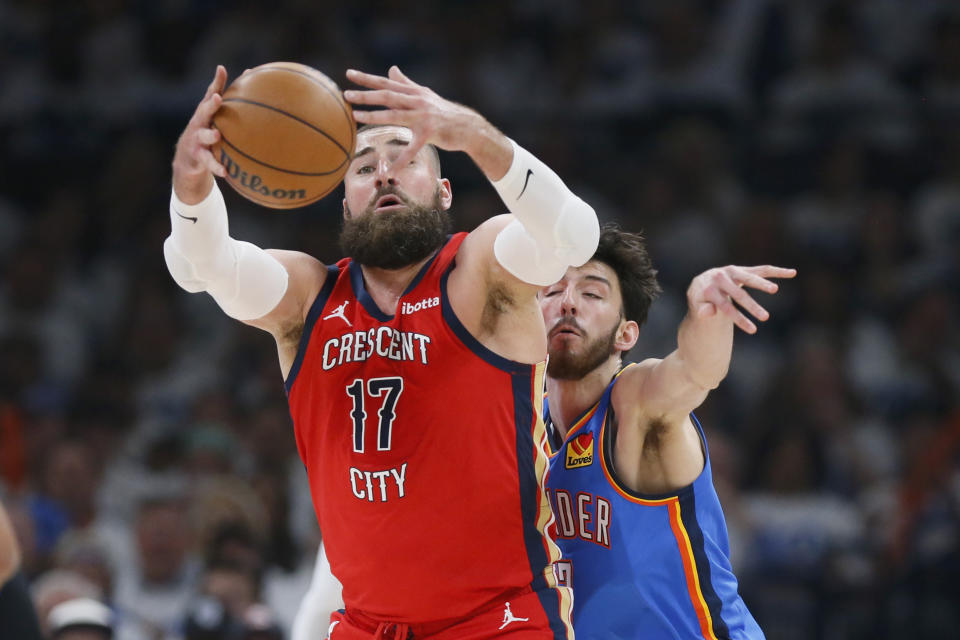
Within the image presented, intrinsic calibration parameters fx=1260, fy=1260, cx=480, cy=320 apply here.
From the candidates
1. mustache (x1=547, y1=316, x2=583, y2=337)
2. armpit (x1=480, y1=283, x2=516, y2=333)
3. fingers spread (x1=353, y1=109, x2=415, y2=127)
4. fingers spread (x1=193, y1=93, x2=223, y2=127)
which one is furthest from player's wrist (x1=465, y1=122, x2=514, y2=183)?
mustache (x1=547, y1=316, x2=583, y2=337)

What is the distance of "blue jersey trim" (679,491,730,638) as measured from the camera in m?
4.50

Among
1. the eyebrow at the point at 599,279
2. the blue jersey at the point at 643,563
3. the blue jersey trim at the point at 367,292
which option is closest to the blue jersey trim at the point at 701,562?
the blue jersey at the point at 643,563

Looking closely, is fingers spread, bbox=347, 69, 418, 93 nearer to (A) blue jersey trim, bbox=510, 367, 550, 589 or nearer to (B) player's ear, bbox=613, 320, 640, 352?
(A) blue jersey trim, bbox=510, 367, 550, 589

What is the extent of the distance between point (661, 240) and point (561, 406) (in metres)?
4.87

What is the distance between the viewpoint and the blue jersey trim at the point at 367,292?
4.17 meters

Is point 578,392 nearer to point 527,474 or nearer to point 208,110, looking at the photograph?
point 527,474

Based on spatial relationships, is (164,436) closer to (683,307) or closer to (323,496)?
(683,307)

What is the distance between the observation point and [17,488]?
28.4 ft

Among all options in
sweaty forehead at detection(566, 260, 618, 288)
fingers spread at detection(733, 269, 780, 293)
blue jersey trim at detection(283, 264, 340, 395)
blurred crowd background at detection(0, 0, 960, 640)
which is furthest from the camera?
blurred crowd background at detection(0, 0, 960, 640)

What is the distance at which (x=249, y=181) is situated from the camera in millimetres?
3812

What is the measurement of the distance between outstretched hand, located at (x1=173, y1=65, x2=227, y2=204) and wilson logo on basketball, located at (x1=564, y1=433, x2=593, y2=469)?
169 cm

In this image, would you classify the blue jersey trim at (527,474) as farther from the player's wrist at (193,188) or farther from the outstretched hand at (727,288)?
the player's wrist at (193,188)

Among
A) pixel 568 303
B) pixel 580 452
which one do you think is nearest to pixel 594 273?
pixel 568 303

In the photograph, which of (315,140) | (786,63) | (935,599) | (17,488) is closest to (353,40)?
(786,63)
